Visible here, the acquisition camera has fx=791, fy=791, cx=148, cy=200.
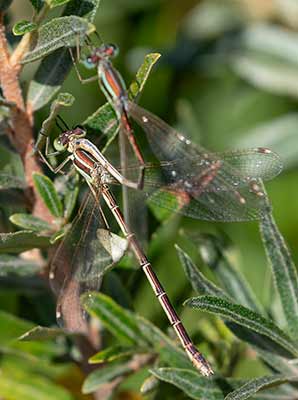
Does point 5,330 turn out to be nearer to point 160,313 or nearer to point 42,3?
point 160,313


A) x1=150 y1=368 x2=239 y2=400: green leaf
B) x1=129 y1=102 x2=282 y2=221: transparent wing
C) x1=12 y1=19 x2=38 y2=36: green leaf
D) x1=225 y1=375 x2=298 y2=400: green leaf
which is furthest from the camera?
x1=129 y1=102 x2=282 y2=221: transparent wing

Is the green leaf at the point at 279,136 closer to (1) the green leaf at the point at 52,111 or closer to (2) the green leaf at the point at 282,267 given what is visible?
(2) the green leaf at the point at 282,267

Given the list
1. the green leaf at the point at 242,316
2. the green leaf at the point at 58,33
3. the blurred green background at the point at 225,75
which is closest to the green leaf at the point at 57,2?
the green leaf at the point at 58,33

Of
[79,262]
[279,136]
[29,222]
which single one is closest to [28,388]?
[79,262]

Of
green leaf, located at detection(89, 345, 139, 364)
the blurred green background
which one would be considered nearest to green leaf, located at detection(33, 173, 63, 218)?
green leaf, located at detection(89, 345, 139, 364)

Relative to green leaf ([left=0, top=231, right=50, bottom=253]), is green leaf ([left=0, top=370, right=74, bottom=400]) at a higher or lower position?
lower

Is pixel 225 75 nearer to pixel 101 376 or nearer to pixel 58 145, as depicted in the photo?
pixel 58 145

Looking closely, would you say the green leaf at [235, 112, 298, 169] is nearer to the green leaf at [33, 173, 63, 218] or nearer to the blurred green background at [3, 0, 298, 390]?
the blurred green background at [3, 0, 298, 390]
